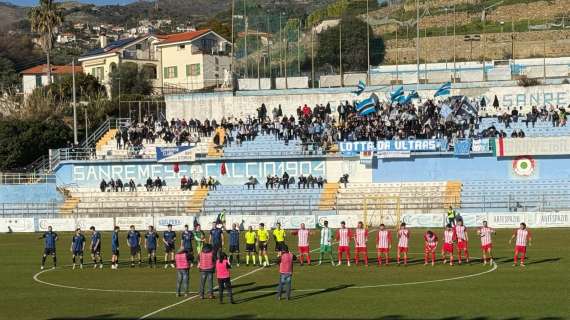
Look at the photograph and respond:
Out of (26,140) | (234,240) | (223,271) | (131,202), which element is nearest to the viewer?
(223,271)

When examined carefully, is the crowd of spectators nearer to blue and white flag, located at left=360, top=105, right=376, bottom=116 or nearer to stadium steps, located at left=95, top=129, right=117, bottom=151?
blue and white flag, located at left=360, top=105, right=376, bottom=116

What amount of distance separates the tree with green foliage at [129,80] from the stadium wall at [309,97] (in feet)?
96.3

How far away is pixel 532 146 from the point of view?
2591 inches

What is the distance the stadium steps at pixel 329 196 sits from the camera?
63.7 m

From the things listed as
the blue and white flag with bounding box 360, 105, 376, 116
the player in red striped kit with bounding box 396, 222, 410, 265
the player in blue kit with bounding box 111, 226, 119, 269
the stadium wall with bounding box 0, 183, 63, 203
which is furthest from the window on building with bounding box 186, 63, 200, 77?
the player in red striped kit with bounding box 396, 222, 410, 265

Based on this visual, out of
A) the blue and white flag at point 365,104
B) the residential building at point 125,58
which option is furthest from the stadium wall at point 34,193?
the residential building at point 125,58

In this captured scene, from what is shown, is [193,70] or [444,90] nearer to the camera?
[444,90]

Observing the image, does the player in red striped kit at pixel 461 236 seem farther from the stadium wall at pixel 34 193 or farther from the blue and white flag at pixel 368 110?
the stadium wall at pixel 34 193

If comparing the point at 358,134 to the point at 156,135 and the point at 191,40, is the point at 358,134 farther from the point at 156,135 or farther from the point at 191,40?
the point at 191,40

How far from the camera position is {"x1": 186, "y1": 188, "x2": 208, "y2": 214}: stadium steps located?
216 ft

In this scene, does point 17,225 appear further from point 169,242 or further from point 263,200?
point 169,242

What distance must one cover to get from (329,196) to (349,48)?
37.7 m

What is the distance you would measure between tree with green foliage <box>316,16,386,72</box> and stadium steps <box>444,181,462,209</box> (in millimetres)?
31577

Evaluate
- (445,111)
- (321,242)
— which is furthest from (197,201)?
(321,242)
